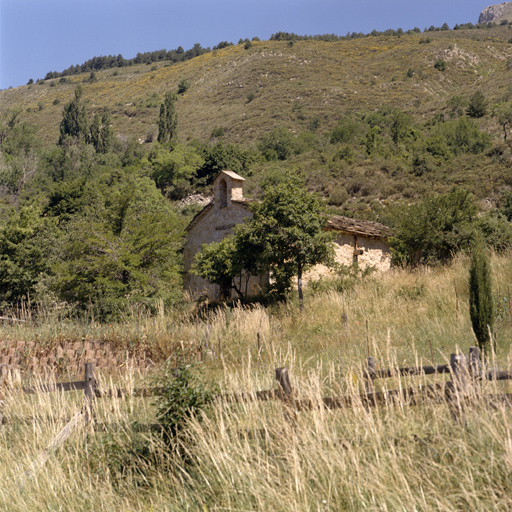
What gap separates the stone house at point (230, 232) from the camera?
19.3 metres

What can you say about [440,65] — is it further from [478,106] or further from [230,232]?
[230,232]

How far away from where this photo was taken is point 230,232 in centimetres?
2117

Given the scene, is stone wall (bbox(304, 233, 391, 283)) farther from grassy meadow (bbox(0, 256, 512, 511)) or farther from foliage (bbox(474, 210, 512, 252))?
grassy meadow (bbox(0, 256, 512, 511))

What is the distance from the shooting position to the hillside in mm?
65625

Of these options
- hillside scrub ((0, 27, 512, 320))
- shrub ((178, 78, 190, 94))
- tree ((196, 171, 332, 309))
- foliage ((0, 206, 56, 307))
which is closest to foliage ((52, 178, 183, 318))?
hillside scrub ((0, 27, 512, 320))

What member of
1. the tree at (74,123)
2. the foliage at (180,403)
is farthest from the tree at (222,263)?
the tree at (74,123)

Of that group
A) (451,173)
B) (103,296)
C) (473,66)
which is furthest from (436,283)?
(473,66)

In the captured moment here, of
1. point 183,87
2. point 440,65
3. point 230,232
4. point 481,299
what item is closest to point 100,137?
point 183,87

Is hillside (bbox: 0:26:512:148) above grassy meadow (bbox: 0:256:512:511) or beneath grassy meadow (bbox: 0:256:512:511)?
above

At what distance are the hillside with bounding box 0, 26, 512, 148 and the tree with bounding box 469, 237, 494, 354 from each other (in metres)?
49.2

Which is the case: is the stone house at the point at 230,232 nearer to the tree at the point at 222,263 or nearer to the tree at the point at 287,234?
the tree at the point at 222,263

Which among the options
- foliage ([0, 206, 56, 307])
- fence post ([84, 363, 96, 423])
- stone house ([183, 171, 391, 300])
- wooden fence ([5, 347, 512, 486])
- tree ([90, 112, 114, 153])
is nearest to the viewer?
wooden fence ([5, 347, 512, 486])

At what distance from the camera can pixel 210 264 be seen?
58.7ft

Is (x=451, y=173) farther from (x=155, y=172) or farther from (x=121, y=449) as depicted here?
(x=121, y=449)
